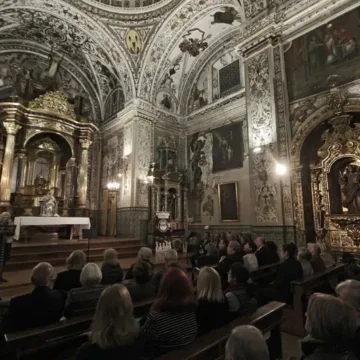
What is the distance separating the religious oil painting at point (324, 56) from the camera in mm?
7273

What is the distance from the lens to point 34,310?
249 centimetres

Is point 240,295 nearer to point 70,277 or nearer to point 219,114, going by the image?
point 70,277

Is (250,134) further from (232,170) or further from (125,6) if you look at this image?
(125,6)

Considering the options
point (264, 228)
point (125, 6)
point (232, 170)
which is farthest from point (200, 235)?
point (125, 6)

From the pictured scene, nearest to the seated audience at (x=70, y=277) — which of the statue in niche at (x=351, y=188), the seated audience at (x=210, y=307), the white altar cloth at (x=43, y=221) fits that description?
the seated audience at (x=210, y=307)

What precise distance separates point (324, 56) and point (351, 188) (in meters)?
4.07

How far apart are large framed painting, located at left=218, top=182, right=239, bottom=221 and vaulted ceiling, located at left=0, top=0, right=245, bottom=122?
5.87 meters

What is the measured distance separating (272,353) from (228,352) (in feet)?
7.21

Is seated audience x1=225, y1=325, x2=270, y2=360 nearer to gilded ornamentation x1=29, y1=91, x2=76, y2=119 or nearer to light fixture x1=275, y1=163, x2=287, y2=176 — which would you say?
light fixture x1=275, y1=163, x2=287, y2=176

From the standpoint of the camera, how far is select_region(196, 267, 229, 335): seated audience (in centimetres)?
249

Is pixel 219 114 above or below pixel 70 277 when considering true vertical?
above

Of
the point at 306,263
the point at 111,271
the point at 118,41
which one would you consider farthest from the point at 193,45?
the point at 111,271

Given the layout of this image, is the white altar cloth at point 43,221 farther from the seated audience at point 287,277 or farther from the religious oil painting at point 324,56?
the religious oil painting at point 324,56

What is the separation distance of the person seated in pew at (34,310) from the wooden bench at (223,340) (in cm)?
141
